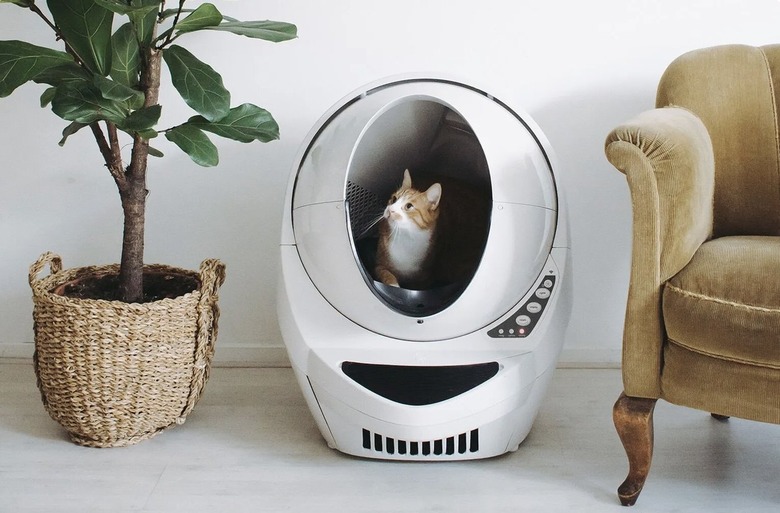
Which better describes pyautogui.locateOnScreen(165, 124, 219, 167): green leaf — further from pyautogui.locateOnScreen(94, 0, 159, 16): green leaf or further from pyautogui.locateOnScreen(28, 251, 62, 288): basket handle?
pyautogui.locateOnScreen(28, 251, 62, 288): basket handle

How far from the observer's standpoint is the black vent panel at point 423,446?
57.1 inches

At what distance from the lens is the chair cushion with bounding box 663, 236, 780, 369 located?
3.73 ft

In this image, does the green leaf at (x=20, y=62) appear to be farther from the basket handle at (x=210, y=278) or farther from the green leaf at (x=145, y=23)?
the basket handle at (x=210, y=278)

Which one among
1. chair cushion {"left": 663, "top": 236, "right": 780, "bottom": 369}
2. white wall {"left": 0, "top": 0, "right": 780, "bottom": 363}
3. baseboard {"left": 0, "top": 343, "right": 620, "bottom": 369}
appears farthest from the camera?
baseboard {"left": 0, "top": 343, "right": 620, "bottom": 369}

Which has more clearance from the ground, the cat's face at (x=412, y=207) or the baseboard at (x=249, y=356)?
the cat's face at (x=412, y=207)

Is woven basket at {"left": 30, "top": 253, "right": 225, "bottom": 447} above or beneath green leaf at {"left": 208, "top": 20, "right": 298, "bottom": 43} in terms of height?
beneath

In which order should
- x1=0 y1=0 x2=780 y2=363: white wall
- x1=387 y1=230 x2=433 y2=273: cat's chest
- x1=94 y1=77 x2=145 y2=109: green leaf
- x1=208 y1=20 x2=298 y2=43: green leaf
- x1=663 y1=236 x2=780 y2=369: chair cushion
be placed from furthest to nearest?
x1=0 y1=0 x2=780 y2=363: white wall < x1=387 y1=230 x2=433 y2=273: cat's chest < x1=208 y1=20 x2=298 y2=43: green leaf < x1=94 y1=77 x2=145 y2=109: green leaf < x1=663 y1=236 x2=780 y2=369: chair cushion

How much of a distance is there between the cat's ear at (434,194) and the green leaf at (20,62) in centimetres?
73

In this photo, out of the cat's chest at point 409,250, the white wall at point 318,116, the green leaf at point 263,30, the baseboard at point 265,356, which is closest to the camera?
the green leaf at point 263,30

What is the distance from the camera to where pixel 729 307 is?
115 cm

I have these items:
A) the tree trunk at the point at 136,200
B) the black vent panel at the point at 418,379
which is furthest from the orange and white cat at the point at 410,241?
the tree trunk at the point at 136,200

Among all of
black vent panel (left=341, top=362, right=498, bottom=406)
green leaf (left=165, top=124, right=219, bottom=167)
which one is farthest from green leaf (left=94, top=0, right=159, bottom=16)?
black vent panel (left=341, top=362, right=498, bottom=406)

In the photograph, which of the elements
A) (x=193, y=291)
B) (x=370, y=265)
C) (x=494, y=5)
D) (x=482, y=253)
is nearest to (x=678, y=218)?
(x=482, y=253)

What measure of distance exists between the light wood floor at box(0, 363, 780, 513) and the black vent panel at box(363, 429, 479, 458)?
1.2 inches
